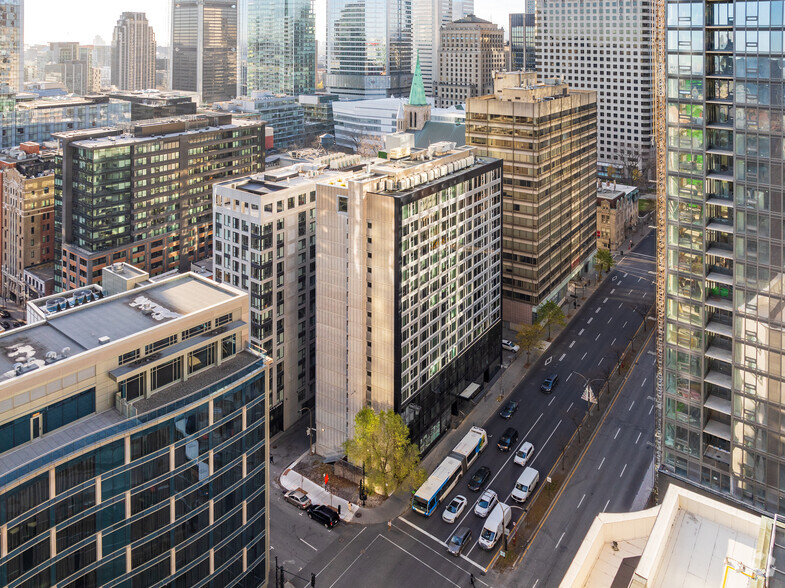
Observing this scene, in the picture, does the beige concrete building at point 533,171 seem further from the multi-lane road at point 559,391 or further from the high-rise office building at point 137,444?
the high-rise office building at point 137,444

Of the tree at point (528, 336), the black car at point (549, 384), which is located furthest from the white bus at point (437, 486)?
the tree at point (528, 336)

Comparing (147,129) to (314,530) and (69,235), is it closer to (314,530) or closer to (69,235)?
(69,235)

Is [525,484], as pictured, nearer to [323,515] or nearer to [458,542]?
[458,542]

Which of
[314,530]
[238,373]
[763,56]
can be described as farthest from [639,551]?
[314,530]

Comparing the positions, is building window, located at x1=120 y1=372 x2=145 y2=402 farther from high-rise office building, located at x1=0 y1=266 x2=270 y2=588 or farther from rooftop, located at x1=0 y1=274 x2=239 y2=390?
rooftop, located at x1=0 y1=274 x2=239 y2=390

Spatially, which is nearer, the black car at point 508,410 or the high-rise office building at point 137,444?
the high-rise office building at point 137,444
